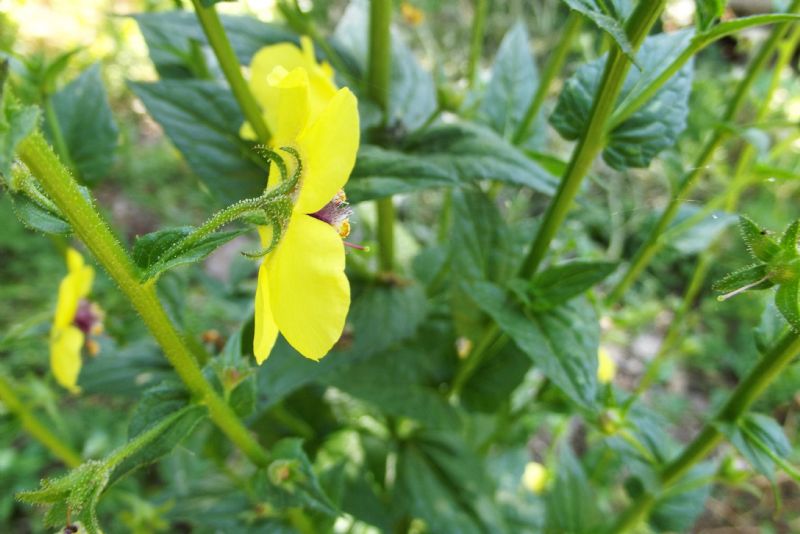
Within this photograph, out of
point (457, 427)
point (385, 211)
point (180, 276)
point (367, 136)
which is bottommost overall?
point (457, 427)

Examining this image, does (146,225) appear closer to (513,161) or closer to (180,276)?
(180,276)

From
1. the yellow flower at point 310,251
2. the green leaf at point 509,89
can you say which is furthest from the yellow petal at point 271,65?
the green leaf at point 509,89

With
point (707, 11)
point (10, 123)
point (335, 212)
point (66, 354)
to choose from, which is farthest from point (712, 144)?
point (66, 354)

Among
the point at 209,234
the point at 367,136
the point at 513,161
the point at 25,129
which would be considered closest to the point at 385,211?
the point at 367,136

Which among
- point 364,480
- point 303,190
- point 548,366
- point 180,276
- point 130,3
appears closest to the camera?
point 303,190

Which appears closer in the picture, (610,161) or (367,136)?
(610,161)

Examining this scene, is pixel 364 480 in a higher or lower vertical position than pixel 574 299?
lower
